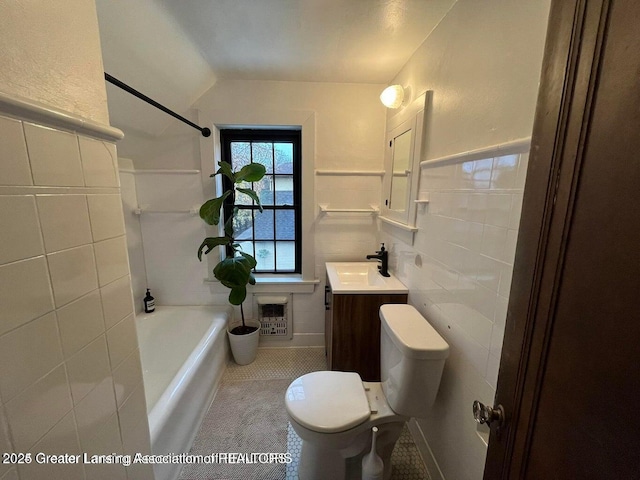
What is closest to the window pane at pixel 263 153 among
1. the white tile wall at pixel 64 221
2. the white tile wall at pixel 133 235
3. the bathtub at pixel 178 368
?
the white tile wall at pixel 133 235

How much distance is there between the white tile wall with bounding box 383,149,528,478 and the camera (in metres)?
0.88

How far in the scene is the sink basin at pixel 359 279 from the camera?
169cm

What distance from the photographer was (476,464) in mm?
1004

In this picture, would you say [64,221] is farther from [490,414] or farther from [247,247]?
[247,247]

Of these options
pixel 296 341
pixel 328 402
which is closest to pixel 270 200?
pixel 296 341

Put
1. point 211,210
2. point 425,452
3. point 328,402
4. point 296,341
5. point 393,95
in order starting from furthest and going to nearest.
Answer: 1. point 296,341
2. point 211,210
3. point 393,95
4. point 425,452
5. point 328,402

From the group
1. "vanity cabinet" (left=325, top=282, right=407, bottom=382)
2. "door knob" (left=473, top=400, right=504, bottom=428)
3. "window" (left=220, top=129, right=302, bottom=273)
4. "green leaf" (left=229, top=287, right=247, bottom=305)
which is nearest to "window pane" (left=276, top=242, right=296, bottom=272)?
"window" (left=220, top=129, right=302, bottom=273)

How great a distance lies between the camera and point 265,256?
2.52 metres

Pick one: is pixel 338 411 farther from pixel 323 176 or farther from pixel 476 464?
pixel 323 176

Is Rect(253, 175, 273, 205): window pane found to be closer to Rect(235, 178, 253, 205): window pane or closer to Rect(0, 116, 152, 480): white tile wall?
Rect(235, 178, 253, 205): window pane

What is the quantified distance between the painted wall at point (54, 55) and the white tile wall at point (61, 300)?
8cm

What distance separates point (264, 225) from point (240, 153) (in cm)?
68

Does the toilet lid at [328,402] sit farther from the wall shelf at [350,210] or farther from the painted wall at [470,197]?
the wall shelf at [350,210]

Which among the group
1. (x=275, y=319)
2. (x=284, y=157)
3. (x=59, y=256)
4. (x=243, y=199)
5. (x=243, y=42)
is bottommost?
(x=275, y=319)
